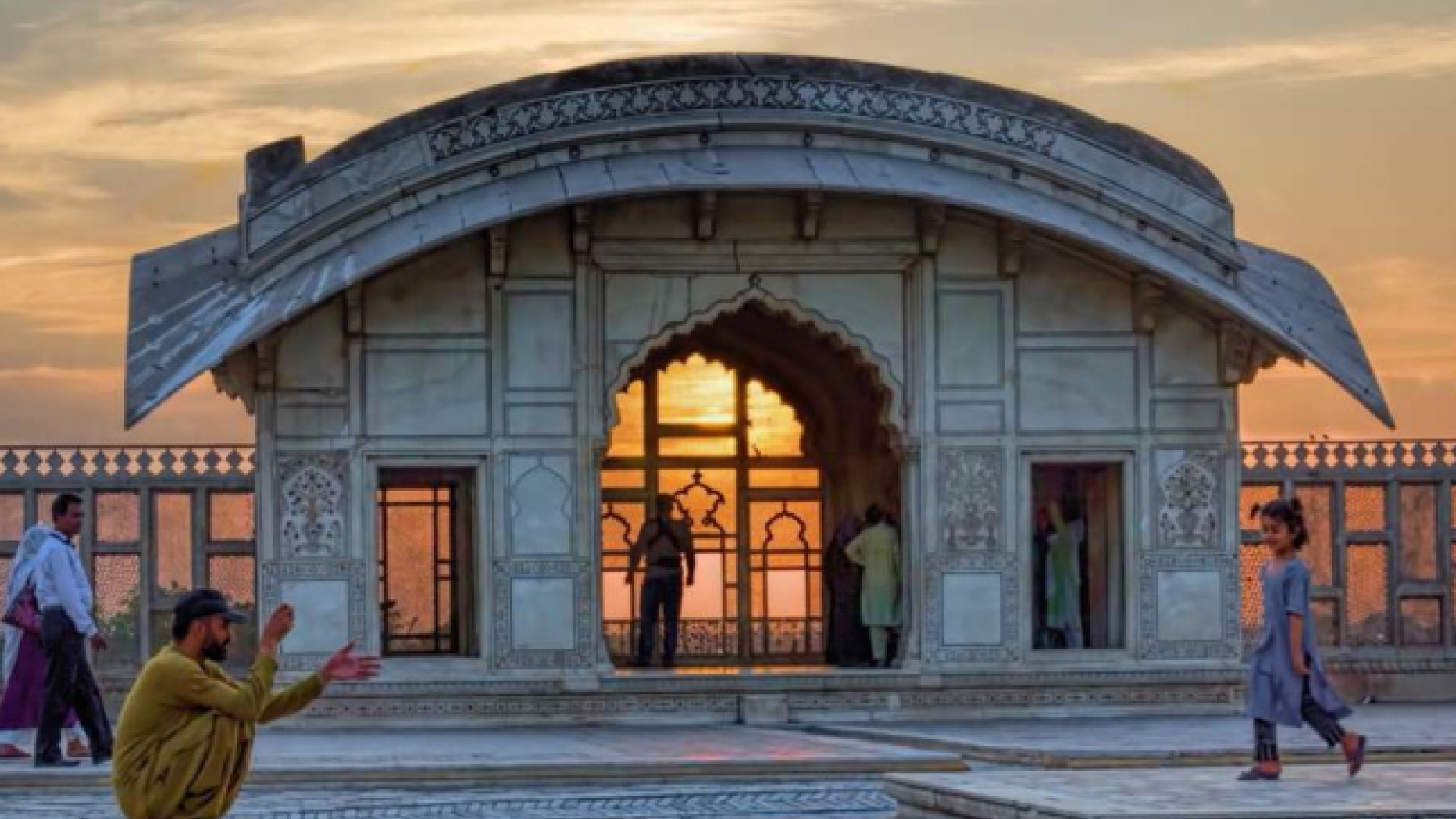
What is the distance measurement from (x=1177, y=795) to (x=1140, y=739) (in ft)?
20.8

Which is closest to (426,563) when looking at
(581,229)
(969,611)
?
(581,229)

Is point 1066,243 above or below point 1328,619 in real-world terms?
above

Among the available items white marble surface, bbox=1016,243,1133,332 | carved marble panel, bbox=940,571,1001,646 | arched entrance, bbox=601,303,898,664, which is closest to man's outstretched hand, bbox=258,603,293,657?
carved marble panel, bbox=940,571,1001,646

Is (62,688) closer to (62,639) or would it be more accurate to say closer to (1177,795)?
(62,639)

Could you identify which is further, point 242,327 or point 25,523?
point 25,523

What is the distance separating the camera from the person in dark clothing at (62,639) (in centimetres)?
1905

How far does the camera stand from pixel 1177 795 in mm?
14719

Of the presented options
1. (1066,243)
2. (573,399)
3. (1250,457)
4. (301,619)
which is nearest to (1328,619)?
(1250,457)

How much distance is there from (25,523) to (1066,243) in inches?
309

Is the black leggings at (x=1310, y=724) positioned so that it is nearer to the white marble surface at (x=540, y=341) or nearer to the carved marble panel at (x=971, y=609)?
the carved marble panel at (x=971, y=609)

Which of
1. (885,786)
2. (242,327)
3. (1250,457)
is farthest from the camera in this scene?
(1250,457)

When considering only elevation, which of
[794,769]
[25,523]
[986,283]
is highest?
[986,283]

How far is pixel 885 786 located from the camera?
16.6 meters

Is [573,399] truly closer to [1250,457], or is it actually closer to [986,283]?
[986,283]
